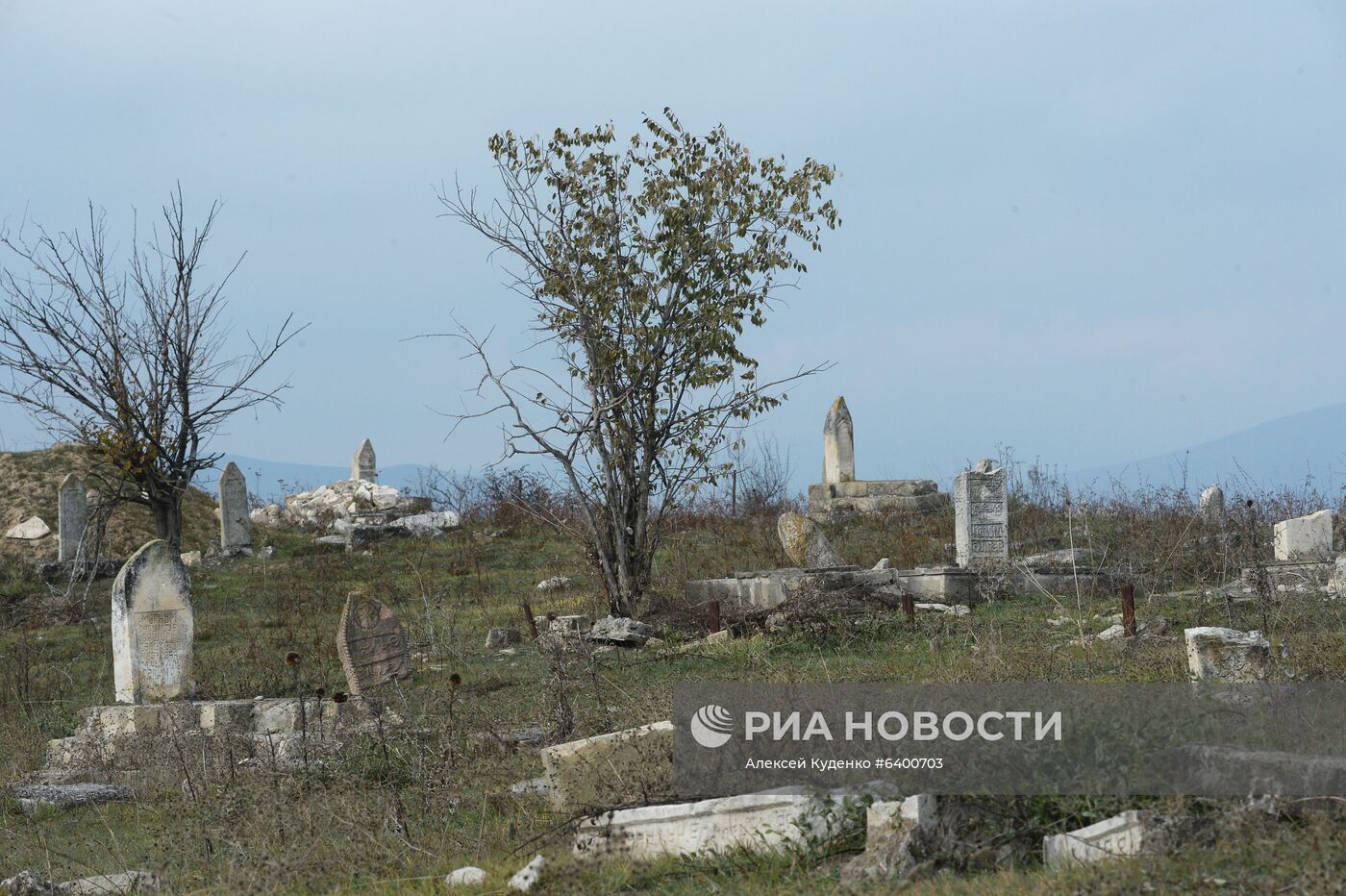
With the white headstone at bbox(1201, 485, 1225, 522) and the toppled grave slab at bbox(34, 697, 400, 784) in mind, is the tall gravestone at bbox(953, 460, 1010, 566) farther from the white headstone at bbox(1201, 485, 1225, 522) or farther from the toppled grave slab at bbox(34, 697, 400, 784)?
the toppled grave slab at bbox(34, 697, 400, 784)

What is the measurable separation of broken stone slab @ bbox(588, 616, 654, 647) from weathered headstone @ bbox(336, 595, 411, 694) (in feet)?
6.67

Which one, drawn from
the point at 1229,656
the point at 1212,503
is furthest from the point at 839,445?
the point at 1229,656

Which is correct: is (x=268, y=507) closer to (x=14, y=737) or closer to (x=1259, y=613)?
(x=14, y=737)

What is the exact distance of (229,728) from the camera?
945 centimetres

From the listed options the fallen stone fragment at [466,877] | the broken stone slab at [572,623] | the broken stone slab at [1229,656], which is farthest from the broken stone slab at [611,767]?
the broken stone slab at [572,623]

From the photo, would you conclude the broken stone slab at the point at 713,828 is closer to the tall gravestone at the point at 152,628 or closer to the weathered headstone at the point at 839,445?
the tall gravestone at the point at 152,628

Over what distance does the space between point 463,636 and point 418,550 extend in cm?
804

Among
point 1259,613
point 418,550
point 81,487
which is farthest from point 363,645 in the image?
point 81,487

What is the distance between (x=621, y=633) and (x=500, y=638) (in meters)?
1.52

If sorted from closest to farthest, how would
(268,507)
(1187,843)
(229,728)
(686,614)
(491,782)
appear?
(1187,843), (491,782), (229,728), (686,614), (268,507)

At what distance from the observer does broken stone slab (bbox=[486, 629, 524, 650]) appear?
13500mm

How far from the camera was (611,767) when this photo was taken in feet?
21.3

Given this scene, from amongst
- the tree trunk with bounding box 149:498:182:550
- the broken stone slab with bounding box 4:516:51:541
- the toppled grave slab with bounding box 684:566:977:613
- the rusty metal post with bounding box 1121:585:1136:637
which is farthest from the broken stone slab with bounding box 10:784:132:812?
the broken stone slab with bounding box 4:516:51:541

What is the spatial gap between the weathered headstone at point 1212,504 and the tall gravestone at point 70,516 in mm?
18567
